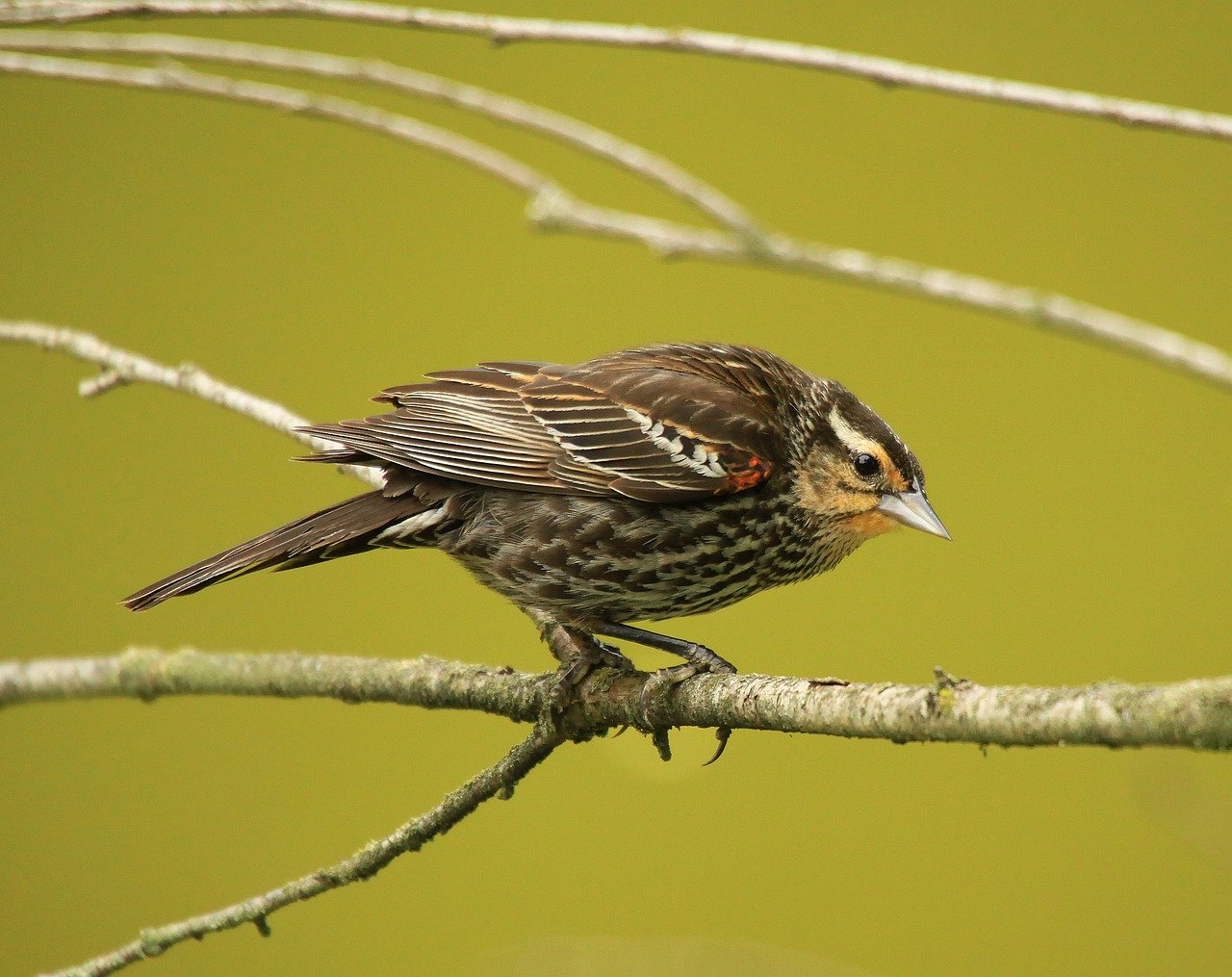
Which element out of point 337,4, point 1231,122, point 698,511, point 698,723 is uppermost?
point 337,4

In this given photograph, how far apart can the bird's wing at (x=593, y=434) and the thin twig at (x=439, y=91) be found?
0.74m

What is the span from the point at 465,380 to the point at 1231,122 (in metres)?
1.92

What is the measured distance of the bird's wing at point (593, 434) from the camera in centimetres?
288

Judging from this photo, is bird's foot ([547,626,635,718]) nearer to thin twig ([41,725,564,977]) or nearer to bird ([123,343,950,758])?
bird ([123,343,950,758])

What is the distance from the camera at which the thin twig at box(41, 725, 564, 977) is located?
87.1 inches

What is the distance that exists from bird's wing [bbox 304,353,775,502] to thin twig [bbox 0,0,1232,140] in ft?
3.06

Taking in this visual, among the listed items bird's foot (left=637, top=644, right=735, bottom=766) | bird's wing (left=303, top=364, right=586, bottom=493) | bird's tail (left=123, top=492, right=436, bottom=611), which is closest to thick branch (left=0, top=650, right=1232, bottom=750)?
bird's foot (left=637, top=644, right=735, bottom=766)

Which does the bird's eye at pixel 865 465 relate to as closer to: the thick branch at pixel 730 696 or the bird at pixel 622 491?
the bird at pixel 622 491

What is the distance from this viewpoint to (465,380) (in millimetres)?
3160

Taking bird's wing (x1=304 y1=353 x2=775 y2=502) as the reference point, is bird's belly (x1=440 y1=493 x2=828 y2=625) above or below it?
below

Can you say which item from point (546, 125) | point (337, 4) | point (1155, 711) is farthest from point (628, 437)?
point (1155, 711)

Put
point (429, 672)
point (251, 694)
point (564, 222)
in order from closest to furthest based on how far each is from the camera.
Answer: point (564, 222), point (429, 672), point (251, 694)

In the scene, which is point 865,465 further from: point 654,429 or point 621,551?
point 621,551

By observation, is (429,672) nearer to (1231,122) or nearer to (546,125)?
(546,125)
